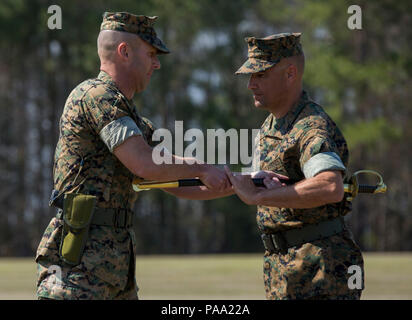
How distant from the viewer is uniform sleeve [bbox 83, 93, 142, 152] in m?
4.70

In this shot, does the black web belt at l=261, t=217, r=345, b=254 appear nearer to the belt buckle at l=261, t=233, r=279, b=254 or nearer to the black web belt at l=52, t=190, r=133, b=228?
the belt buckle at l=261, t=233, r=279, b=254

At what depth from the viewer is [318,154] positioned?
4.56m

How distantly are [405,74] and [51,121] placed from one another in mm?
18739

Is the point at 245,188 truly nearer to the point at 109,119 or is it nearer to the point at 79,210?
the point at 109,119

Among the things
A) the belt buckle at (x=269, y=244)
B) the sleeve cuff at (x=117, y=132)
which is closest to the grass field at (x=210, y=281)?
the belt buckle at (x=269, y=244)

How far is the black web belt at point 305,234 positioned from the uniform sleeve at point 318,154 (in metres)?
0.49

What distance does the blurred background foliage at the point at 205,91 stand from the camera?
35334 millimetres

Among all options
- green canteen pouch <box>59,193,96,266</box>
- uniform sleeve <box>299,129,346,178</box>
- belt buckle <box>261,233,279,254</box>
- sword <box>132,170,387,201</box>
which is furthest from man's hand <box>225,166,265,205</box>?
green canteen pouch <box>59,193,96,266</box>

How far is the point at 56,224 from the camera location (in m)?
4.95

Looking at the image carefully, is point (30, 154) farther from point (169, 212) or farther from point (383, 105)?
point (383, 105)

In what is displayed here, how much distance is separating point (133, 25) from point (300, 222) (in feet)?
5.97

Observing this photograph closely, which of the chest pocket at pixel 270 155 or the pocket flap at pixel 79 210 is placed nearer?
the pocket flap at pixel 79 210

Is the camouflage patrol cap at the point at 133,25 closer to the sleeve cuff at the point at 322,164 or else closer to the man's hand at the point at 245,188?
the man's hand at the point at 245,188

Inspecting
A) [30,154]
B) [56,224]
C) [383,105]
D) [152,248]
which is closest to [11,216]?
[30,154]
